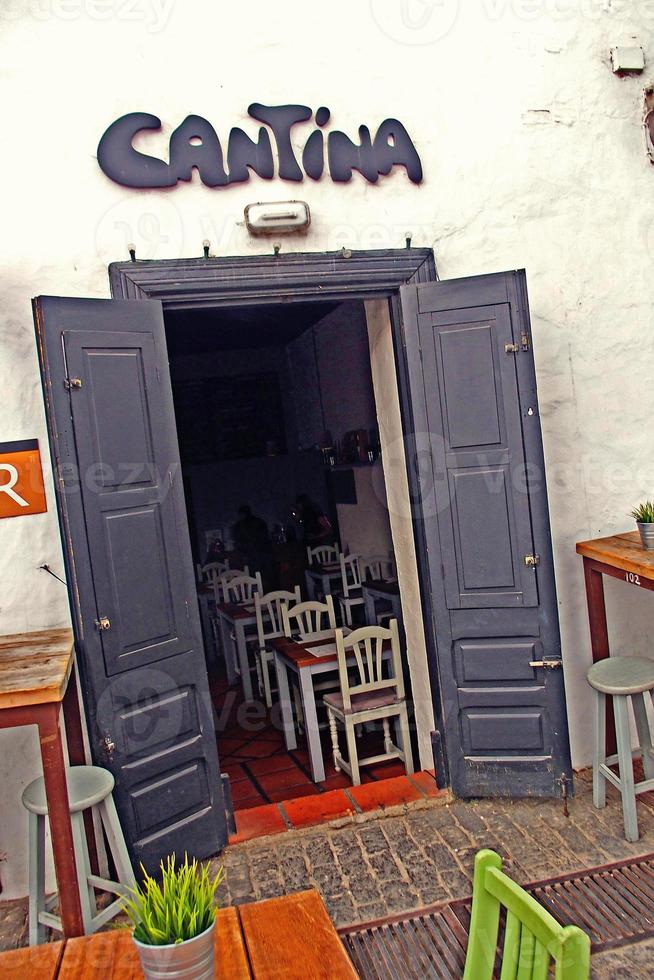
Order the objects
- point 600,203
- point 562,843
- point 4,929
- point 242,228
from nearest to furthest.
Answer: point 4,929
point 562,843
point 242,228
point 600,203

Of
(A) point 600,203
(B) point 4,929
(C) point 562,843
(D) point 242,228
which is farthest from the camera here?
(A) point 600,203

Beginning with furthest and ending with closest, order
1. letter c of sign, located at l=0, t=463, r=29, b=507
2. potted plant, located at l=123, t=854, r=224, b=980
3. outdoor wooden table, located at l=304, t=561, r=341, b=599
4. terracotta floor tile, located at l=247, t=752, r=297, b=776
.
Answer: outdoor wooden table, located at l=304, t=561, r=341, b=599
terracotta floor tile, located at l=247, t=752, r=297, b=776
letter c of sign, located at l=0, t=463, r=29, b=507
potted plant, located at l=123, t=854, r=224, b=980

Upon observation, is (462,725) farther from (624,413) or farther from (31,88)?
(31,88)

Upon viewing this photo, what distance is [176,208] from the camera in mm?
3822

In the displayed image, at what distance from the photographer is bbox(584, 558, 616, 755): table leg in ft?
13.9

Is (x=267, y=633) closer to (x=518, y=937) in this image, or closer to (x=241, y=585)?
(x=241, y=585)

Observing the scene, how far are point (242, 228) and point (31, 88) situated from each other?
109cm

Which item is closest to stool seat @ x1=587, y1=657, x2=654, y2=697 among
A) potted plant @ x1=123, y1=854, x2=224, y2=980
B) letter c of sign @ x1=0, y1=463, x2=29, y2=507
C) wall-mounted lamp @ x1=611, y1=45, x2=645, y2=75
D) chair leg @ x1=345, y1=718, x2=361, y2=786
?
chair leg @ x1=345, y1=718, x2=361, y2=786

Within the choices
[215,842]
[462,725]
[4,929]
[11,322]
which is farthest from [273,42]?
[4,929]

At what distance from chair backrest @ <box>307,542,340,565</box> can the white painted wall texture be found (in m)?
4.45

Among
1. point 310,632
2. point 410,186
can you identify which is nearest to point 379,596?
point 310,632

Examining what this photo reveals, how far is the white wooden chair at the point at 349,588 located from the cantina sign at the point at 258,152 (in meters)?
3.66

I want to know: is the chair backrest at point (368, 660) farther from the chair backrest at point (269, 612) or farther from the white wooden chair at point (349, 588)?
the white wooden chair at point (349, 588)

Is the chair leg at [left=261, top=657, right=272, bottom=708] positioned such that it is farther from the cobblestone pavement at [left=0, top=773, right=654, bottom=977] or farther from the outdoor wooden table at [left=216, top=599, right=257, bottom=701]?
the cobblestone pavement at [left=0, top=773, right=654, bottom=977]
